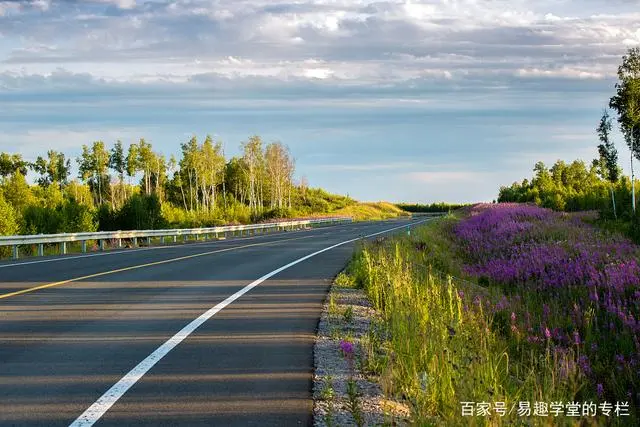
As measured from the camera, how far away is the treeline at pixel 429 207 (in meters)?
148

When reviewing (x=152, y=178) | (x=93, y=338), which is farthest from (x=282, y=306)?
(x=152, y=178)

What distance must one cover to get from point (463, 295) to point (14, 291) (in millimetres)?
8656

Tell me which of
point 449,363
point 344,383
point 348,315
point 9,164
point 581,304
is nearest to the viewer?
point 449,363

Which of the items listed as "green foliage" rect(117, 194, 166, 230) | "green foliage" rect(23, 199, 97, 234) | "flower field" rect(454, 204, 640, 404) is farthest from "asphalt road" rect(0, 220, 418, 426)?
"green foliage" rect(117, 194, 166, 230)

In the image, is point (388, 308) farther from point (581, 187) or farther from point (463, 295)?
point (581, 187)

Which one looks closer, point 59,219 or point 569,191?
point 59,219

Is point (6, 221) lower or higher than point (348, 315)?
higher

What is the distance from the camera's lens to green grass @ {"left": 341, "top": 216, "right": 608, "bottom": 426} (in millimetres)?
5590

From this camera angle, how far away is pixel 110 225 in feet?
160

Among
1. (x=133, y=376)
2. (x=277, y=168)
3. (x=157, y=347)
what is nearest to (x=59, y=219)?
(x=157, y=347)

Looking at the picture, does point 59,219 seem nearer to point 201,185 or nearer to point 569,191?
point 569,191

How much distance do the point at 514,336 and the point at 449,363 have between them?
3.72m

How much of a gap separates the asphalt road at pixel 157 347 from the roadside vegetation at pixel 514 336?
104 cm

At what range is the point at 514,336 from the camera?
9648 millimetres
